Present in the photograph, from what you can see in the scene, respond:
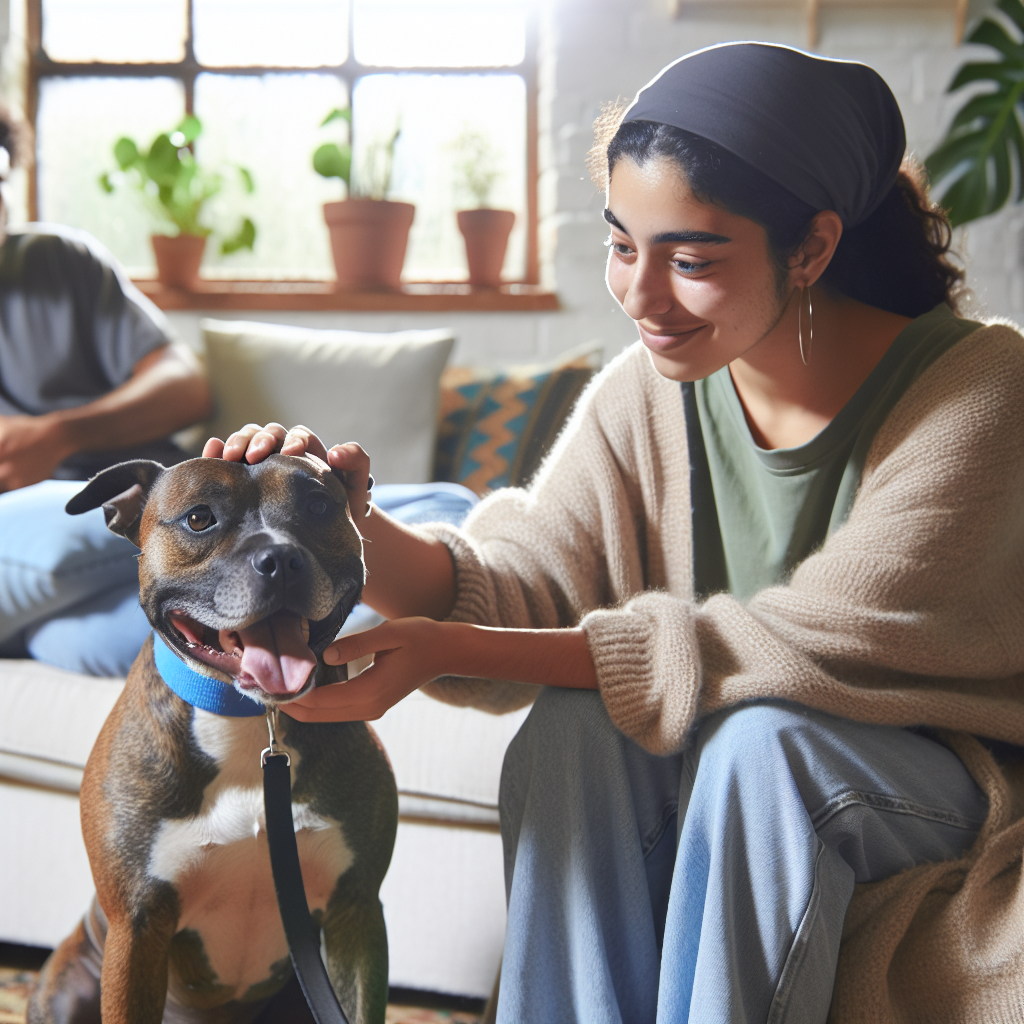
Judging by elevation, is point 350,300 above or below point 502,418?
above

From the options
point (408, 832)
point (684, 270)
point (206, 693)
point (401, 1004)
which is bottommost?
point (401, 1004)

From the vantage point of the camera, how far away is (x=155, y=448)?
191cm

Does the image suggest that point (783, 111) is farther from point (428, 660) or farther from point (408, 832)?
point (408, 832)

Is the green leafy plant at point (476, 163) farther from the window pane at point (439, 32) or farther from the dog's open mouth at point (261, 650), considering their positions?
the dog's open mouth at point (261, 650)

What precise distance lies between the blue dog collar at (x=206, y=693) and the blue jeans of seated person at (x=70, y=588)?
52 cm

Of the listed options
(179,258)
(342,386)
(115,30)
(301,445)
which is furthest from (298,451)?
(115,30)

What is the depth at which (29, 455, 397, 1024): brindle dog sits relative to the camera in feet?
2.51

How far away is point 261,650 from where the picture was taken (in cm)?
75

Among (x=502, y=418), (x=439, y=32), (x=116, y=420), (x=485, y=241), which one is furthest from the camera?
(x=439, y=32)

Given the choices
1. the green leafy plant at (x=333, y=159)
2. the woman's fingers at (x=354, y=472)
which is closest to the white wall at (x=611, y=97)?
the green leafy plant at (x=333, y=159)

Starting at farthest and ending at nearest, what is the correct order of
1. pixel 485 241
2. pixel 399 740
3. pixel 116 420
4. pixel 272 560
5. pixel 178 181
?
1. pixel 485 241
2. pixel 178 181
3. pixel 116 420
4. pixel 399 740
5. pixel 272 560

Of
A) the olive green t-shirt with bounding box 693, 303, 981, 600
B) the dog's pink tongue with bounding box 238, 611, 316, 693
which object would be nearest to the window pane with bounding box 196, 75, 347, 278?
the olive green t-shirt with bounding box 693, 303, 981, 600

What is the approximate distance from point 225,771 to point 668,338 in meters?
0.56

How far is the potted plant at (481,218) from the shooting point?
255cm
